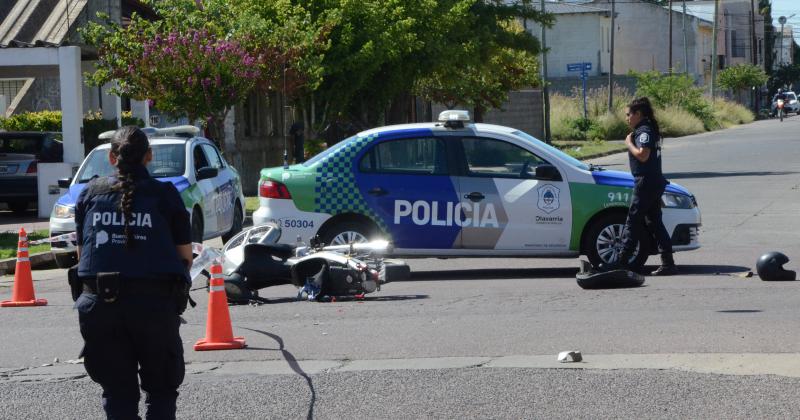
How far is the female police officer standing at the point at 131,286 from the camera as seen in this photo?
515cm

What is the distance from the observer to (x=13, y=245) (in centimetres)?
1709

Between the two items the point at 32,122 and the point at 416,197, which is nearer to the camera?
the point at 416,197

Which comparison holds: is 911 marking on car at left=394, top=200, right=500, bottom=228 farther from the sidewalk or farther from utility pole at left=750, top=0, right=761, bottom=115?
utility pole at left=750, top=0, right=761, bottom=115

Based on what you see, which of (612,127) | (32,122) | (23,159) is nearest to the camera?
(23,159)

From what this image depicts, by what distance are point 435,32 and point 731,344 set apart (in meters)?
19.7

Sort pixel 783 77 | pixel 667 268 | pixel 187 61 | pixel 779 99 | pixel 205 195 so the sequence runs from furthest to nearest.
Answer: pixel 783 77 < pixel 779 99 < pixel 187 61 < pixel 205 195 < pixel 667 268

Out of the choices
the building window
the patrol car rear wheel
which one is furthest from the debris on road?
the building window

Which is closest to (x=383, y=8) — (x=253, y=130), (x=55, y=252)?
(x=253, y=130)

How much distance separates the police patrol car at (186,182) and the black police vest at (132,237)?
9660mm

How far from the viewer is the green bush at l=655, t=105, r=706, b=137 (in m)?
61.9

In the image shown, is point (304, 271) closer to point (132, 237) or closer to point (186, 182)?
point (186, 182)

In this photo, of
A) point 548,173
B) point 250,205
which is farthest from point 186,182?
point 250,205

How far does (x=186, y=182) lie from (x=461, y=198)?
4857 millimetres

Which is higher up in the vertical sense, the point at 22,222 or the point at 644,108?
the point at 644,108
